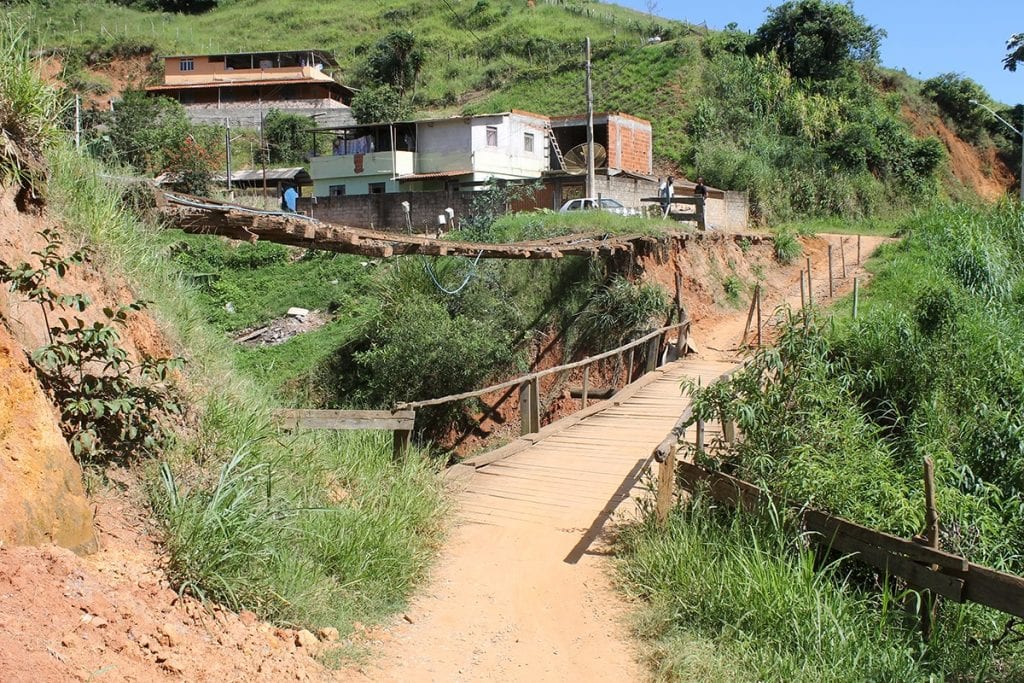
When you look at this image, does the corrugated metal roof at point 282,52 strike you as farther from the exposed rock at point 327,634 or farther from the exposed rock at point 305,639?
the exposed rock at point 305,639

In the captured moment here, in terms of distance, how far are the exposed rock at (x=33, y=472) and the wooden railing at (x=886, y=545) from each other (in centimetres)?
406

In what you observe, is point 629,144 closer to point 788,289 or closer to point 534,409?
point 788,289

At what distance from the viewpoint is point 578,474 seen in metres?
8.61

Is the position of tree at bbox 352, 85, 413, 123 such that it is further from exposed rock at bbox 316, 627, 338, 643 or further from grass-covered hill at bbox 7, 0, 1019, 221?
exposed rock at bbox 316, 627, 338, 643

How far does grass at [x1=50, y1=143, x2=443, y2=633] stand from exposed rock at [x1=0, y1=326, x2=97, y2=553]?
0.55m

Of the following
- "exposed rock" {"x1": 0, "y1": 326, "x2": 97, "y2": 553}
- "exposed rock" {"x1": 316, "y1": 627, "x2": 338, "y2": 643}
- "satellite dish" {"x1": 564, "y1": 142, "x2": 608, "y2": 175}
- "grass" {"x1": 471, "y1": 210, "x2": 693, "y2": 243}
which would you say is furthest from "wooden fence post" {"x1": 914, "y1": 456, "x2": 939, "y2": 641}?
"satellite dish" {"x1": 564, "y1": 142, "x2": 608, "y2": 175}

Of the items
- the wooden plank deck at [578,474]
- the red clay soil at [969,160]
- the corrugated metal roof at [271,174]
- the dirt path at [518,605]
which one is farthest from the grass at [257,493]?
the red clay soil at [969,160]

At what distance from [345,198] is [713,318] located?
48.0ft

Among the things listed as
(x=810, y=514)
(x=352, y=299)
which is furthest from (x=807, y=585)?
(x=352, y=299)

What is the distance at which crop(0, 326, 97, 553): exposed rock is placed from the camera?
386 centimetres

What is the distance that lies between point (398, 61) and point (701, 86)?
871 inches

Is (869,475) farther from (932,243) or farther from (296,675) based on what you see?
(932,243)

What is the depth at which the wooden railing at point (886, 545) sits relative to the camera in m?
4.99

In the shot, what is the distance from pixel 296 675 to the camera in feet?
13.9
